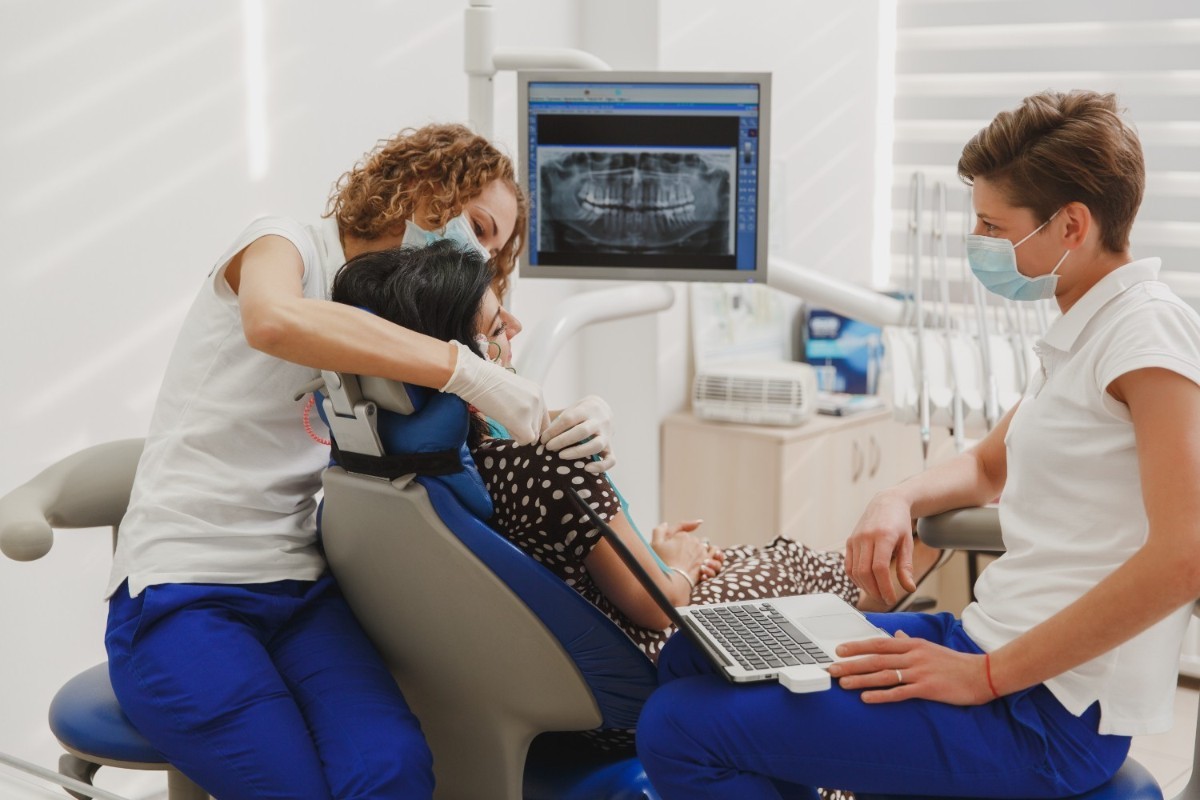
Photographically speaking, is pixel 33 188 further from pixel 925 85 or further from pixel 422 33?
pixel 925 85

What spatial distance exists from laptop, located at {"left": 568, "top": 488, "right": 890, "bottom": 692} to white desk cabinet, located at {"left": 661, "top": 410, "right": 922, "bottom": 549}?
1985 mm

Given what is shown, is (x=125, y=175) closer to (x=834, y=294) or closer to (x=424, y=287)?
(x=424, y=287)

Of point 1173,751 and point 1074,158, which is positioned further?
point 1173,751

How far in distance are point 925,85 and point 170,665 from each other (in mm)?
3492

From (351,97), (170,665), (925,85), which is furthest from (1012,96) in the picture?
(170,665)

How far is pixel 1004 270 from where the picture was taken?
58.1 inches

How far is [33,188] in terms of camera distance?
2393mm

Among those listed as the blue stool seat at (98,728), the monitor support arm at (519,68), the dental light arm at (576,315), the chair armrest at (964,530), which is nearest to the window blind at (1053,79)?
the dental light arm at (576,315)

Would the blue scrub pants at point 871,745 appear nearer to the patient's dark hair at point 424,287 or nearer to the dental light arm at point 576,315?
the patient's dark hair at point 424,287

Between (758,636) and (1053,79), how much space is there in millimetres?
3035

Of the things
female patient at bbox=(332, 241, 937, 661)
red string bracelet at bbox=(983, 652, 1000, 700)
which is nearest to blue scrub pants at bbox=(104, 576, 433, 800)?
female patient at bbox=(332, 241, 937, 661)

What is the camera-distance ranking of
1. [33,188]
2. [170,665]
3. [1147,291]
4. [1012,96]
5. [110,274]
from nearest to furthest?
[1147,291]
[170,665]
[33,188]
[110,274]
[1012,96]

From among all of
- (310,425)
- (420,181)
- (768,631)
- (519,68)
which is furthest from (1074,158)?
(519,68)

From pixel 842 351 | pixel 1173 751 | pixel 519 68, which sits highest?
pixel 519 68
